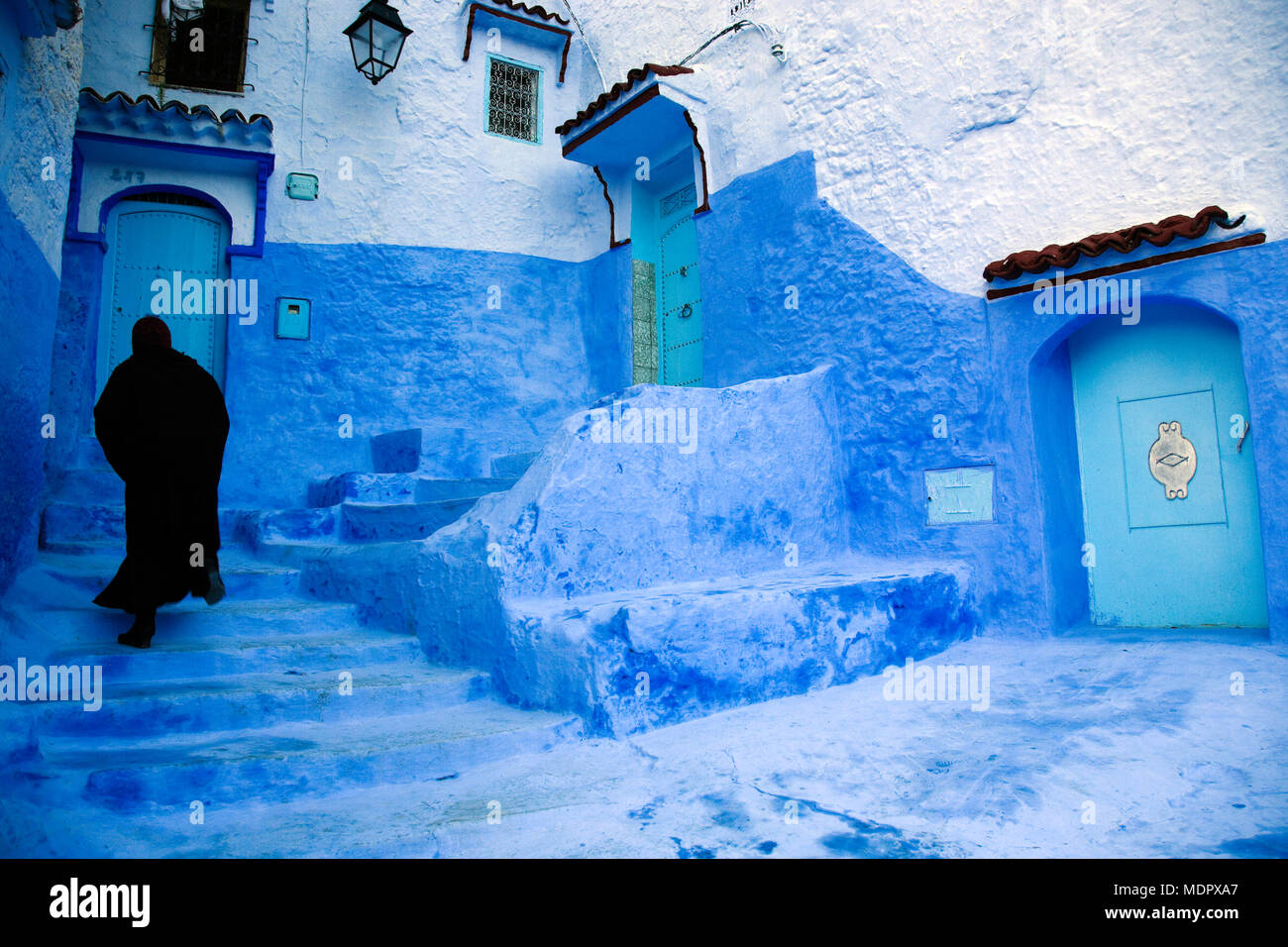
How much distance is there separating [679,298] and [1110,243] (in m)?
4.18

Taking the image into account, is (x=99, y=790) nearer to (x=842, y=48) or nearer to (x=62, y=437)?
(x=62, y=437)

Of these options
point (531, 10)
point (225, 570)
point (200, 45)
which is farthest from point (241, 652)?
point (531, 10)

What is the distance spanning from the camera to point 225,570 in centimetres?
490

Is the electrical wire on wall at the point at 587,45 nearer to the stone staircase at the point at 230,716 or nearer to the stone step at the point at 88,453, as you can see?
the stone step at the point at 88,453

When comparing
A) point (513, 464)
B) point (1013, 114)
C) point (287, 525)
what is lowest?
point (287, 525)

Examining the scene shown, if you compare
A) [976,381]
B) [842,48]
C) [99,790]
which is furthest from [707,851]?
[842,48]

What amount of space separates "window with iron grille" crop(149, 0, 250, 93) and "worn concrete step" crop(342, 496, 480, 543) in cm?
470

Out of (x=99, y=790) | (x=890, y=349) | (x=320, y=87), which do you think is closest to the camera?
(x=99, y=790)

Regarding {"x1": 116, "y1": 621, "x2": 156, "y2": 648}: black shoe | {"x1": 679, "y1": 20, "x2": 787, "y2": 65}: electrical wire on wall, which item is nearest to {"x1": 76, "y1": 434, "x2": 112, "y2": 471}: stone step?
{"x1": 116, "y1": 621, "x2": 156, "y2": 648}: black shoe

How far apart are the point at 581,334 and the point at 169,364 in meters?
5.33

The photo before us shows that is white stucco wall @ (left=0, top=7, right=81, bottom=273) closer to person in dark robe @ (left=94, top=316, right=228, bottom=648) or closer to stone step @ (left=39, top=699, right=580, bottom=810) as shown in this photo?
person in dark robe @ (left=94, top=316, right=228, bottom=648)

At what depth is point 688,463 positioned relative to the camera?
487cm

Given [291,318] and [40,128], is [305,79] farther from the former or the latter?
[40,128]

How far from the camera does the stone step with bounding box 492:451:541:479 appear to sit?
268 inches
